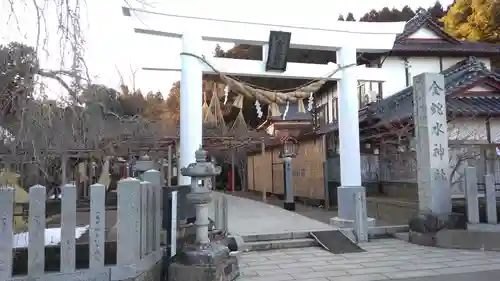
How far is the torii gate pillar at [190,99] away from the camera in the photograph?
9164 millimetres

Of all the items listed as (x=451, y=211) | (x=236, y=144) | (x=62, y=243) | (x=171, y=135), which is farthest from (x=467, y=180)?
(x=236, y=144)

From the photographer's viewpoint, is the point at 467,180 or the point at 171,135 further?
the point at 171,135

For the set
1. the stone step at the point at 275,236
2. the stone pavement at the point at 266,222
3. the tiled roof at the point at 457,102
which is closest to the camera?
the stone step at the point at 275,236

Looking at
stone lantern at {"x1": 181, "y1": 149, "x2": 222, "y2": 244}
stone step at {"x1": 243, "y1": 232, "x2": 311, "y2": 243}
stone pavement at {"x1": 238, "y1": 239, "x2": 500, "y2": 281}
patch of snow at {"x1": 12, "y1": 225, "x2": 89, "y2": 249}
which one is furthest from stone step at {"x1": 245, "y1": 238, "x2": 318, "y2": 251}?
patch of snow at {"x1": 12, "y1": 225, "x2": 89, "y2": 249}

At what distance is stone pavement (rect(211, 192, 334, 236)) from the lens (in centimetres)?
981

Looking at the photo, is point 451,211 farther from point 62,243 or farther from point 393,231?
point 62,243

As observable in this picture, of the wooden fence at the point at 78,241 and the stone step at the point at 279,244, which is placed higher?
the wooden fence at the point at 78,241

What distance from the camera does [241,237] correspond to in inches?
355

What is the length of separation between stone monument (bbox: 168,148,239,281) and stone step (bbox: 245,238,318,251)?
8.12 ft

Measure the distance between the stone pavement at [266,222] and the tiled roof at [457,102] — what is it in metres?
4.90

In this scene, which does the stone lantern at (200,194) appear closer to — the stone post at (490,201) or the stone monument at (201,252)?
the stone monument at (201,252)

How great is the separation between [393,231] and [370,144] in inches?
261

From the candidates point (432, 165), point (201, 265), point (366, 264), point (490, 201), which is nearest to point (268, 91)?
point (432, 165)

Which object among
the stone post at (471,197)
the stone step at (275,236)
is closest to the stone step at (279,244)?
the stone step at (275,236)
